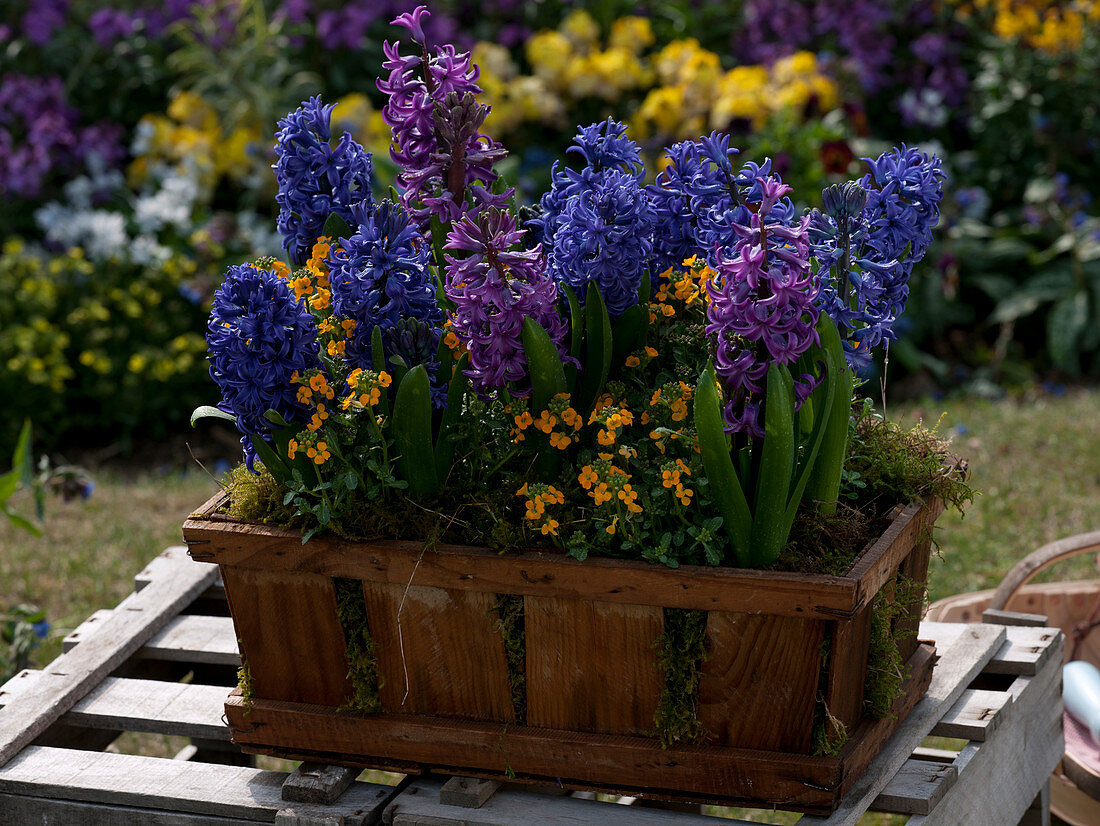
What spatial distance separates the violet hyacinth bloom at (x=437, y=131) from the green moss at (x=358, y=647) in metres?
0.50

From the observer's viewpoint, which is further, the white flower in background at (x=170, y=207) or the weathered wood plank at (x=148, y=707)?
the white flower in background at (x=170, y=207)

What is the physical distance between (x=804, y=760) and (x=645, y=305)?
63cm

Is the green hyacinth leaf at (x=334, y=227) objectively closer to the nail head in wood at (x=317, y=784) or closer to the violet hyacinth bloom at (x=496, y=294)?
the violet hyacinth bloom at (x=496, y=294)

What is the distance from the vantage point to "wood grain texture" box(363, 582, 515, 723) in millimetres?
1617

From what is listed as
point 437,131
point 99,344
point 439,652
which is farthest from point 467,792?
point 99,344

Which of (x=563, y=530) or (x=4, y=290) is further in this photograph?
(x=4, y=290)

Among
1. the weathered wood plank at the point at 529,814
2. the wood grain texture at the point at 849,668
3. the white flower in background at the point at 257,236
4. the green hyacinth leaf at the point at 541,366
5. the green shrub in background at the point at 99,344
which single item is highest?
the green hyacinth leaf at the point at 541,366

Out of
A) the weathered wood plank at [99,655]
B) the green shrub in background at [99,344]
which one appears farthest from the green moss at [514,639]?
the green shrub in background at [99,344]

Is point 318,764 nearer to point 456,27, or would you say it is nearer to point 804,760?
point 804,760

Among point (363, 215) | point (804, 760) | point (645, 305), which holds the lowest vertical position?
point (804, 760)

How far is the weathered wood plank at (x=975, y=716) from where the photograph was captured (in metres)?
1.83

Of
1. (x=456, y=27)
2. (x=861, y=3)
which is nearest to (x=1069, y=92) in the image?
(x=861, y=3)

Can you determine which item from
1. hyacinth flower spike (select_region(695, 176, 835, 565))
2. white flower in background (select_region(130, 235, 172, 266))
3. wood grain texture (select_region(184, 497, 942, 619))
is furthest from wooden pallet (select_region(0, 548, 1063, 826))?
white flower in background (select_region(130, 235, 172, 266))

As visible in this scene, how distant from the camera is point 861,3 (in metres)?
5.74
